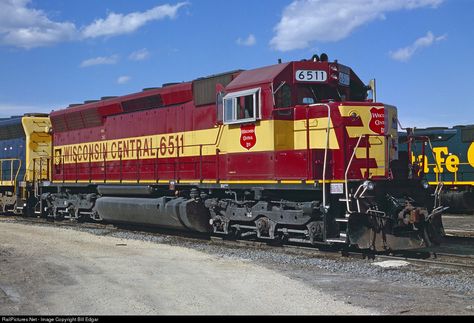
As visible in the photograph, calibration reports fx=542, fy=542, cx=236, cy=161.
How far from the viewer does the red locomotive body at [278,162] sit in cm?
Result: 1117

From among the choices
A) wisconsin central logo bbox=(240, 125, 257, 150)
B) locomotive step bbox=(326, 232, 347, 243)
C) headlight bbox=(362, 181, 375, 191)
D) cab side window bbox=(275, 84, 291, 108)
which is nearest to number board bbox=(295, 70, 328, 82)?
cab side window bbox=(275, 84, 291, 108)

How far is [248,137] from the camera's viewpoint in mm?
12516

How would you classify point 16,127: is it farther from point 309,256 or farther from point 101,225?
point 309,256

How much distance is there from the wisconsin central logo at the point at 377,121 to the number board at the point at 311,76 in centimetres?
142

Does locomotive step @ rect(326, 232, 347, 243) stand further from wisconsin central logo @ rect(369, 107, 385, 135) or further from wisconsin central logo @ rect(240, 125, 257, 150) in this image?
wisconsin central logo @ rect(240, 125, 257, 150)

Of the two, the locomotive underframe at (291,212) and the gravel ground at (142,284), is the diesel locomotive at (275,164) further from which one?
the gravel ground at (142,284)

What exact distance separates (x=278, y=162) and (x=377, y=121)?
2.30 m

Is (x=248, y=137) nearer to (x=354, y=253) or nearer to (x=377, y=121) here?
(x=377, y=121)

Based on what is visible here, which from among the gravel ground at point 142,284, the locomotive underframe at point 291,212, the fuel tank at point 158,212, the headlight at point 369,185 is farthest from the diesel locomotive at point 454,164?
the gravel ground at point 142,284

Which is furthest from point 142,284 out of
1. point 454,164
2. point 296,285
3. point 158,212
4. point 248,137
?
point 454,164

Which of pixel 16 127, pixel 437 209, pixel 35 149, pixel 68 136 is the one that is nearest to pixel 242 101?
pixel 437 209

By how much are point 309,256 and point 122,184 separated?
767 centimetres

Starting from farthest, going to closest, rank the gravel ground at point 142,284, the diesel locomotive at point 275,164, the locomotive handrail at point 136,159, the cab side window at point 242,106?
the locomotive handrail at point 136,159
the cab side window at point 242,106
the diesel locomotive at point 275,164
the gravel ground at point 142,284

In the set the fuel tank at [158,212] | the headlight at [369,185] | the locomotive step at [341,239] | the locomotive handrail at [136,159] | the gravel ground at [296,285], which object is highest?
the locomotive handrail at [136,159]
